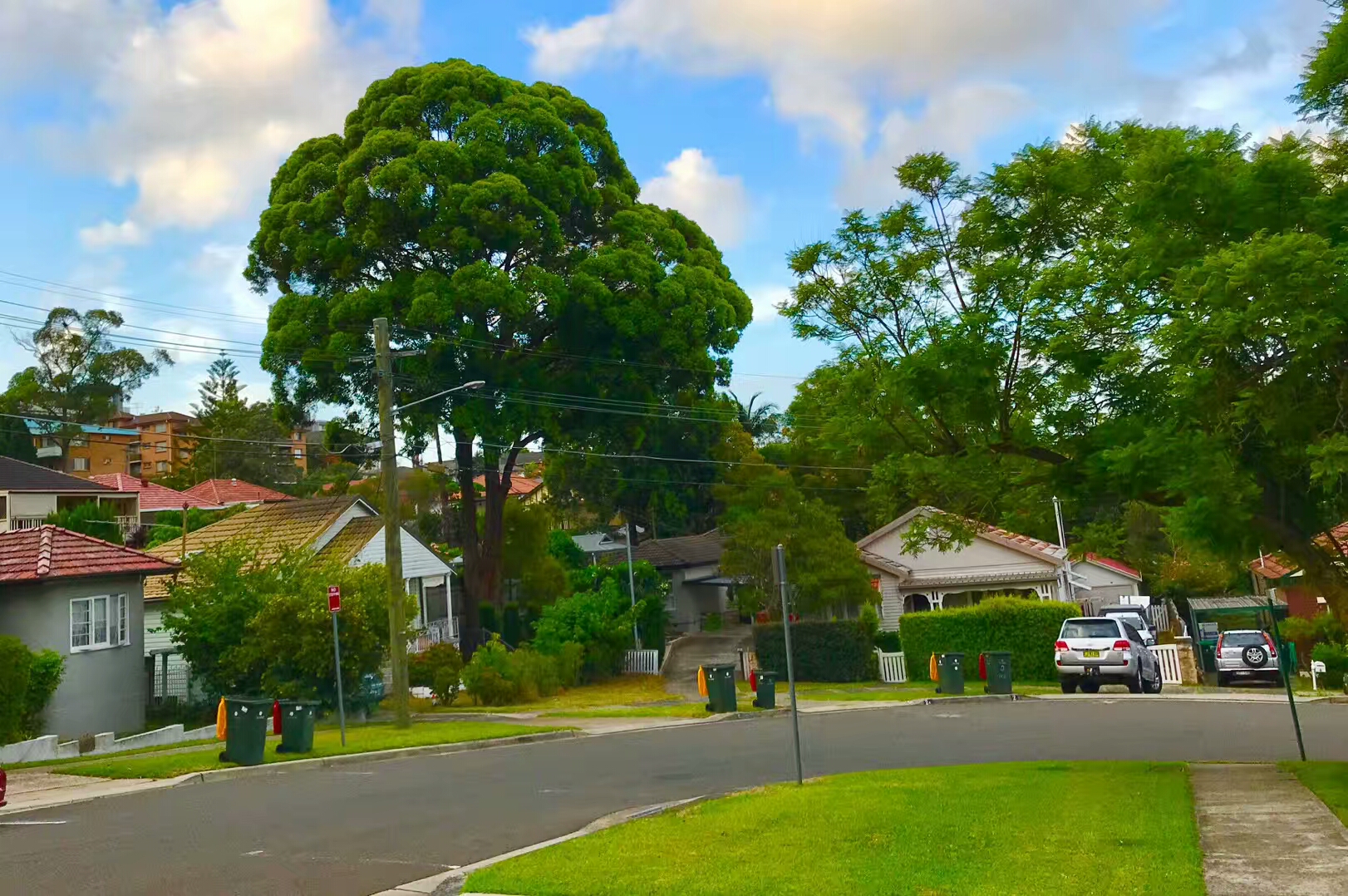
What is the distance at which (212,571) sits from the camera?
28094 millimetres

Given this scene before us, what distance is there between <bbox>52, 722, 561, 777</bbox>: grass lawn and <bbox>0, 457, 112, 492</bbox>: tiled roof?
135 feet

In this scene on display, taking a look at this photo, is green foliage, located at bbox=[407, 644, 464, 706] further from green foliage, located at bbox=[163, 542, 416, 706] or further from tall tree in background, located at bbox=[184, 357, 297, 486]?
tall tree in background, located at bbox=[184, 357, 297, 486]

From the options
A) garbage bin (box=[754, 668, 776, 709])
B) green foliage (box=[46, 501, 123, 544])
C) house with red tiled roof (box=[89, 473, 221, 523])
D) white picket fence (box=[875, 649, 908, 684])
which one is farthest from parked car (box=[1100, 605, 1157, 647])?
house with red tiled roof (box=[89, 473, 221, 523])

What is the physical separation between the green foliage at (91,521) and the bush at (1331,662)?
1704 inches

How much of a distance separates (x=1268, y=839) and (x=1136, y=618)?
31805 mm

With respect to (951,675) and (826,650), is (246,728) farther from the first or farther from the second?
(826,650)

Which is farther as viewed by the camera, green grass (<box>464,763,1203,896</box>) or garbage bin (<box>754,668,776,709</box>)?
garbage bin (<box>754,668,776,709</box>)

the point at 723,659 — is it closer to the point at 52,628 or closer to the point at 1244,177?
the point at 52,628

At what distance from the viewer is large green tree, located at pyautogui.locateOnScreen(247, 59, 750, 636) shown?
124 feet

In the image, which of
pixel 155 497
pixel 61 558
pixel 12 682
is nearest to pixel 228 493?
pixel 155 497

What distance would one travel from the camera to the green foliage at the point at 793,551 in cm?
3897

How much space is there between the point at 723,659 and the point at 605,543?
2543cm

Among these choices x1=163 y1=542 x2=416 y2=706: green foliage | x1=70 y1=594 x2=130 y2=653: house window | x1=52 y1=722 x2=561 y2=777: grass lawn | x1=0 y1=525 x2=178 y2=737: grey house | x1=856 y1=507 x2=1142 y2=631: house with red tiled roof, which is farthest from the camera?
x1=856 y1=507 x2=1142 y2=631: house with red tiled roof

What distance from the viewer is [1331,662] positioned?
34.5 m
